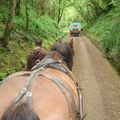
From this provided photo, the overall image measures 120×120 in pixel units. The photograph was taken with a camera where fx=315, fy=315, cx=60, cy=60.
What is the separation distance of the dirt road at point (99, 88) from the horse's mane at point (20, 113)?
213 inches

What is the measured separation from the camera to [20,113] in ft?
10.2

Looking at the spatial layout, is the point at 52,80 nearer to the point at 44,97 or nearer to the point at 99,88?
the point at 44,97

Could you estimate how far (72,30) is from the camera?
46781 mm

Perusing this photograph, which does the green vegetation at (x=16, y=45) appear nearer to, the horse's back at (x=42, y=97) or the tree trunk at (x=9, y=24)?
the tree trunk at (x=9, y=24)

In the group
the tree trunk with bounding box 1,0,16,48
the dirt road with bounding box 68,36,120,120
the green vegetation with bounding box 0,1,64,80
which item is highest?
the tree trunk with bounding box 1,0,16,48

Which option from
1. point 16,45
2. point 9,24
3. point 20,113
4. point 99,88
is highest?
point 20,113

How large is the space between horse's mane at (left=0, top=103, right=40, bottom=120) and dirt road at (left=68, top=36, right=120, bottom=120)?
5.42 meters

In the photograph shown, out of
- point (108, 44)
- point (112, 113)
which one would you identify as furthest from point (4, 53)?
point (108, 44)

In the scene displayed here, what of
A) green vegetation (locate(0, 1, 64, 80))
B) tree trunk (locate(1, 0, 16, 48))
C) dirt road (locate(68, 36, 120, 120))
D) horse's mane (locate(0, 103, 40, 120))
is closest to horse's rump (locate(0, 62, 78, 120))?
horse's mane (locate(0, 103, 40, 120))

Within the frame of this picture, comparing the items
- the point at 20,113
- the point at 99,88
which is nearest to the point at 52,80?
the point at 20,113

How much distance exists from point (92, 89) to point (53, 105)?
8225 mm

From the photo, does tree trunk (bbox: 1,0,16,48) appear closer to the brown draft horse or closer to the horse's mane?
the brown draft horse

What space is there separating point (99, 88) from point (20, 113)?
29.3ft

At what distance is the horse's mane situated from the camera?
10.2ft
